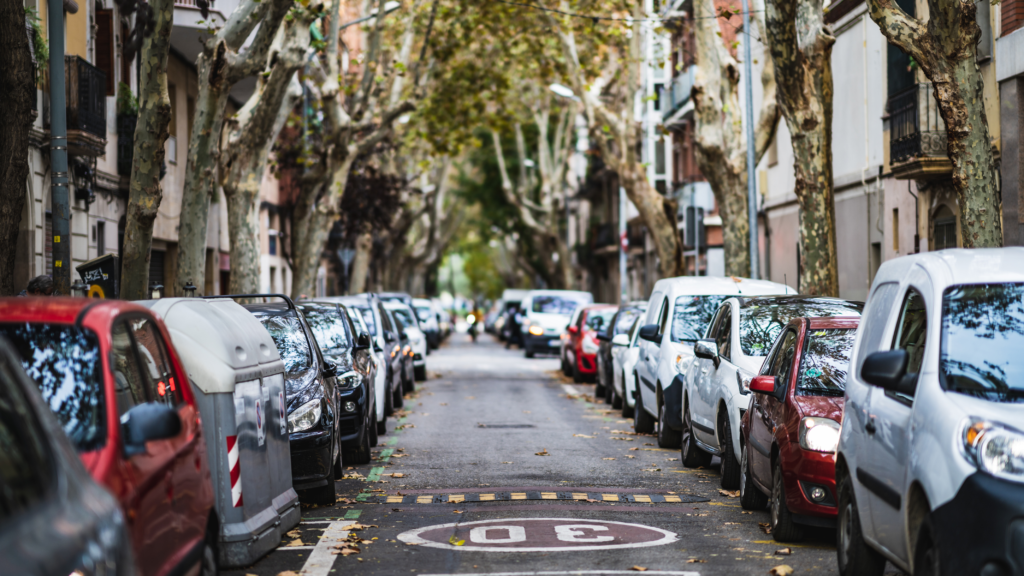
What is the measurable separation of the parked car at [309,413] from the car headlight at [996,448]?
581cm

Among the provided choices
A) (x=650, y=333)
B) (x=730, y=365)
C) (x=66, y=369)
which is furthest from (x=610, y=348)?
(x=66, y=369)

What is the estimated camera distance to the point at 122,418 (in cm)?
548

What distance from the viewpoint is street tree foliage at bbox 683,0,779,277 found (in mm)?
22984

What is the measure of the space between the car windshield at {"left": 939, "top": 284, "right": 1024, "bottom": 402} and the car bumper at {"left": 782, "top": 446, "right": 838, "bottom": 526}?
2116 millimetres

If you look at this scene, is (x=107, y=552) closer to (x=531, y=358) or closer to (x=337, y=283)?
(x=531, y=358)

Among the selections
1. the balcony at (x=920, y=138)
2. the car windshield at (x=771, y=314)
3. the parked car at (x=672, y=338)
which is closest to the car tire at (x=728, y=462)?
the car windshield at (x=771, y=314)

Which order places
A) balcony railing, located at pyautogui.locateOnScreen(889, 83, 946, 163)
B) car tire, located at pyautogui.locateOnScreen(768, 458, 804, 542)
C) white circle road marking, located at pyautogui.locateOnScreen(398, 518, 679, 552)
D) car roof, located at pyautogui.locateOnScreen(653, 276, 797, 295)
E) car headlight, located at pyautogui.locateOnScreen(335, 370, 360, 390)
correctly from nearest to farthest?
car tire, located at pyautogui.locateOnScreen(768, 458, 804, 542)
white circle road marking, located at pyautogui.locateOnScreen(398, 518, 679, 552)
car headlight, located at pyautogui.locateOnScreen(335, 370, 360, 390)
car roof, located at pyautogui.locateOnScreen(653, 276, 797, 295)
balcony railing, located at pyautogui.locateOnScreen(889, 83, 946, 163)

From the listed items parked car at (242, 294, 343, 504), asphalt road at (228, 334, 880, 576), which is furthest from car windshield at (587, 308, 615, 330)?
parked car at (242, 294, 343, 504)

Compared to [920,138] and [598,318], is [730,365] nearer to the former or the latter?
[920,138]

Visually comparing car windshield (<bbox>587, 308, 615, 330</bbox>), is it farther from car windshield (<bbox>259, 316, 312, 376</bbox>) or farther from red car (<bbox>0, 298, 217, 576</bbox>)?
red car (<bbox>0, 298, 217, 576</bbox>)

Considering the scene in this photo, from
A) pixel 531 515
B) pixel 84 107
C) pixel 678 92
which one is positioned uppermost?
pixel 678 92

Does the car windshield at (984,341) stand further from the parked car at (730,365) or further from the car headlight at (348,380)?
the car headlight at (348,380)

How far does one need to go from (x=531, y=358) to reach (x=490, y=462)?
25249mm

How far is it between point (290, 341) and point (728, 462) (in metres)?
3.90
